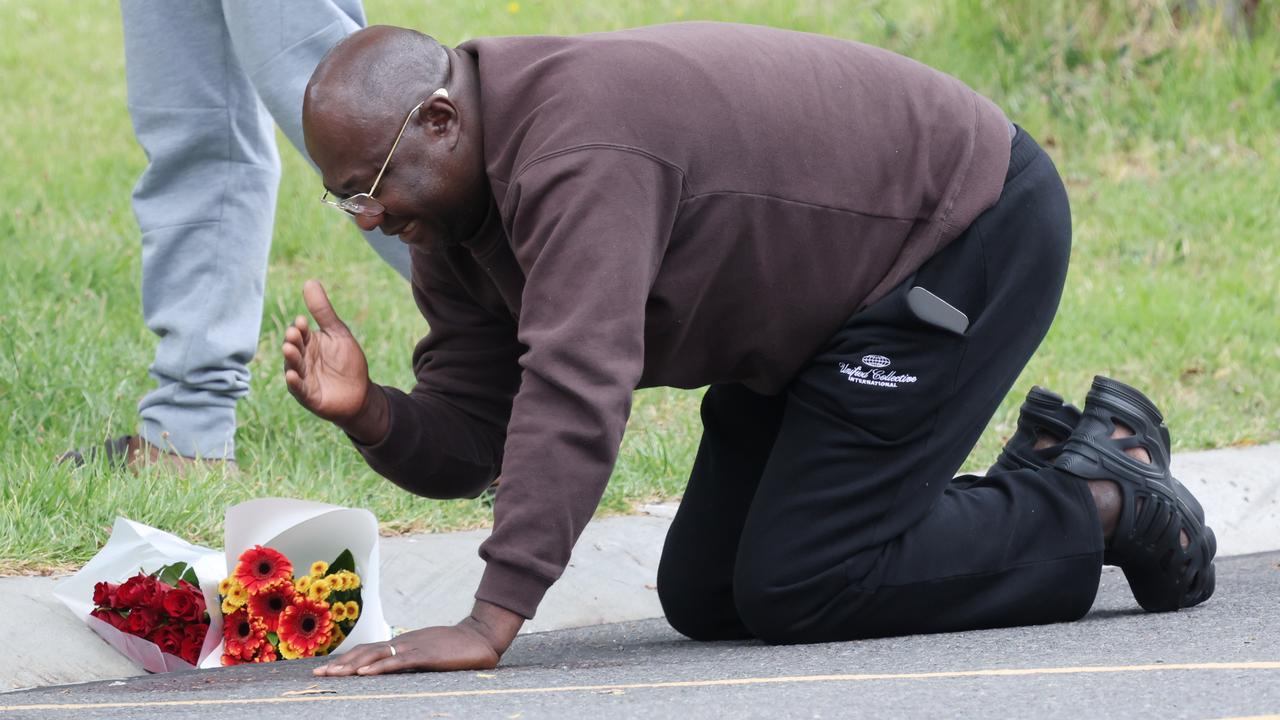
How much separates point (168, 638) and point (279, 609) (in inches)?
8.8

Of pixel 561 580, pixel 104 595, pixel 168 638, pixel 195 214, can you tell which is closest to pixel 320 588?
pixel 168 638

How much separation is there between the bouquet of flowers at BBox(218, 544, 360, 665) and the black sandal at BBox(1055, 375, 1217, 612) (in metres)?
1.42

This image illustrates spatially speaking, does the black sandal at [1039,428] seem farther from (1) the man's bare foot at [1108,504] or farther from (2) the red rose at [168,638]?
(2) the red rose at [168,638]

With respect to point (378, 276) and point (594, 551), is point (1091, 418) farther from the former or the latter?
point (378, 276)

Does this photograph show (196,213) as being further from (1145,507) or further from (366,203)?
(1145,507)

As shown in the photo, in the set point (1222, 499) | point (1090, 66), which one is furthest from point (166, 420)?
point (1090, 66)

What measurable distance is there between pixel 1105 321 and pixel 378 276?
9.28ft

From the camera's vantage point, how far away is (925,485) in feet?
10.1

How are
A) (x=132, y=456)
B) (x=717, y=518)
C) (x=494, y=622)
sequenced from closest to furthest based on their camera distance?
(x=494, y=622) → (x=717, y=518) → (x=132, y=456)

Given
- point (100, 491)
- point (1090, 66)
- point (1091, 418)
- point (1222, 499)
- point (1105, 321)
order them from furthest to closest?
point (1090, 66), point (1105, 321), point (1222, 499), point (100, 491), point (1091, 418)

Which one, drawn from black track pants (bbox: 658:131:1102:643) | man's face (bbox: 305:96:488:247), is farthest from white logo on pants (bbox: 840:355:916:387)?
man's face (bbox: 305:96:488:247)

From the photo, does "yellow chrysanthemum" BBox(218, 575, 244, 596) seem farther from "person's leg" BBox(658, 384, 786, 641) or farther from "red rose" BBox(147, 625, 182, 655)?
"person's leg" BBox(658, 384, 786, 641)

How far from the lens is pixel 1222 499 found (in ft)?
14.2

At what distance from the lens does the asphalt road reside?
2.25 metres
